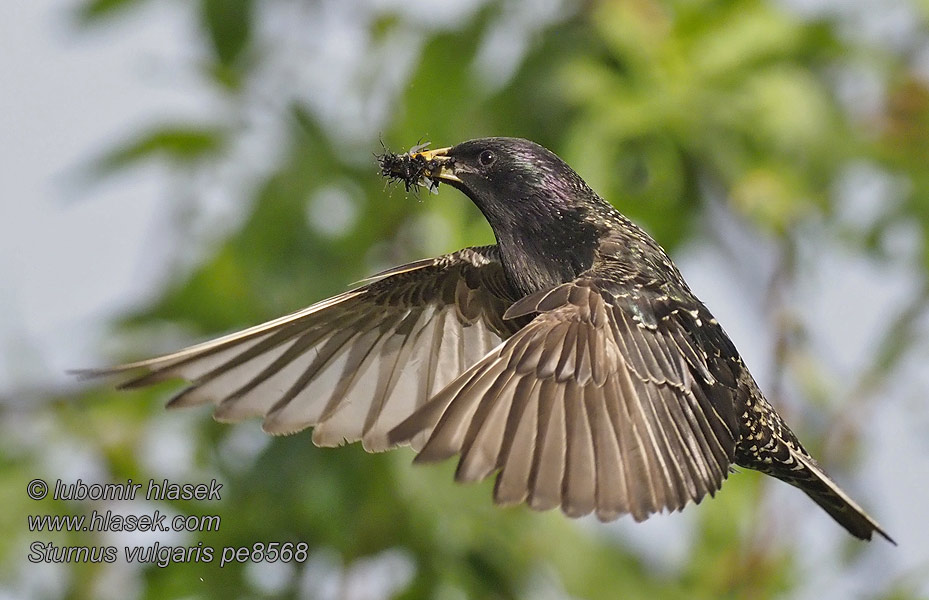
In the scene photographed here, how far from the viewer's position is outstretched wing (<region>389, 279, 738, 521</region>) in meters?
2.83

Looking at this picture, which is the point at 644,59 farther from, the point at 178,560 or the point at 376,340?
the point at 178,560

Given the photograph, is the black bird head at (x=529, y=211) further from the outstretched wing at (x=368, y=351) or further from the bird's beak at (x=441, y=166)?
the outstretched wing at (x=368, y=351)

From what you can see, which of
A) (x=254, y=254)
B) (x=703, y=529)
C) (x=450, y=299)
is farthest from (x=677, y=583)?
(x=254, y=254)

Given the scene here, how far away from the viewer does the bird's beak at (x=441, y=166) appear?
149 inches

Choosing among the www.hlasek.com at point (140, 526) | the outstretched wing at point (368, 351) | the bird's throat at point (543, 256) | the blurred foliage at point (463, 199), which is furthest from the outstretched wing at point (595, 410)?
the www.hlasek.com at point (140, 526)

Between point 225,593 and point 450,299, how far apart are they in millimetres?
1284

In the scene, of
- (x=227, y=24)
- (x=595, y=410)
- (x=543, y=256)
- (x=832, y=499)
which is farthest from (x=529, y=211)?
(x=227, y=24)

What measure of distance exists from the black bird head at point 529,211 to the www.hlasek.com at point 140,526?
1.57m

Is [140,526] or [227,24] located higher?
[227,24]

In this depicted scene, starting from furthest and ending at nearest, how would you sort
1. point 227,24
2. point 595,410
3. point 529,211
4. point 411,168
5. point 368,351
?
point 227,24, point 368,351, point 411,168, point 529,211, point 595,410

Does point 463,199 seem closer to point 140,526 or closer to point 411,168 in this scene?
point 411,168

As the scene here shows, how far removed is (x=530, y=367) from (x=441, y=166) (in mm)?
781

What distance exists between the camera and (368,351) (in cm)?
424

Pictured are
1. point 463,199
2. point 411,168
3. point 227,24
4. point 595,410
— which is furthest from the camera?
point 227,24
